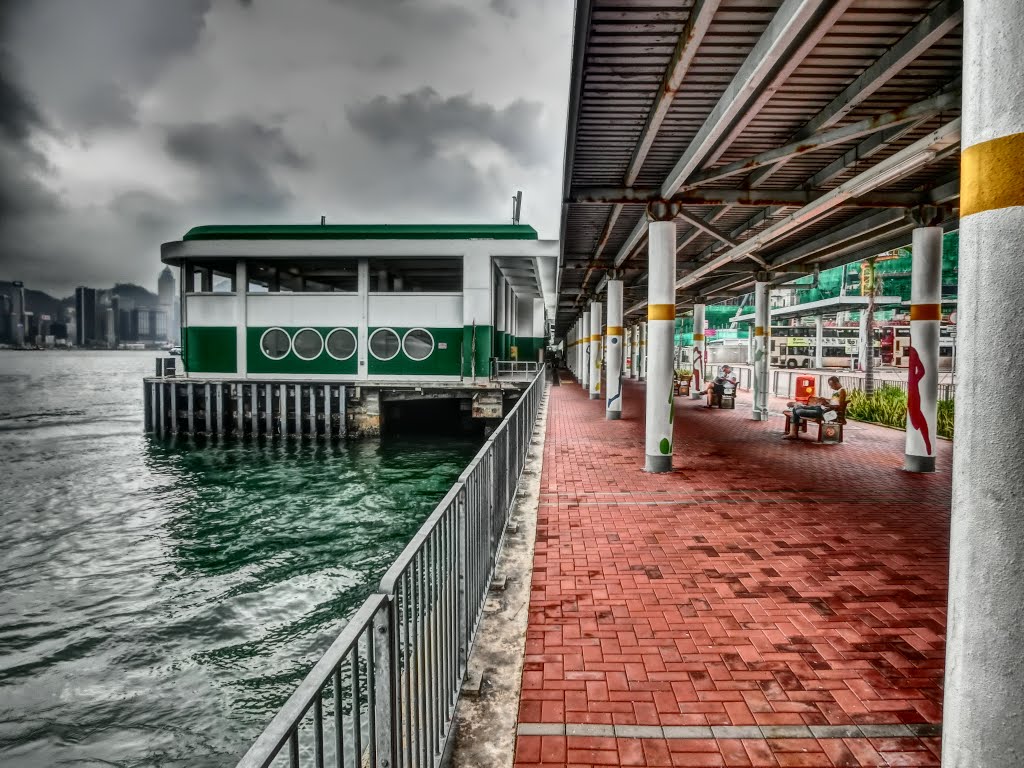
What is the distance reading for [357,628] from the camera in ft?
5.65

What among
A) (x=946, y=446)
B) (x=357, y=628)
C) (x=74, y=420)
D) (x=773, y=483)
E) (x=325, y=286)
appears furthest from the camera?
(x=325, y=286)

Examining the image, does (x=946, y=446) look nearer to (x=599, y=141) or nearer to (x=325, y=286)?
(x=599, y=141)

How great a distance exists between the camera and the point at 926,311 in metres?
9.02

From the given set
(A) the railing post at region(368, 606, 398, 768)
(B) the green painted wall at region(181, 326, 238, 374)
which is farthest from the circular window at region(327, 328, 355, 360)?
(A) the railing post at region(368, 606, 398, 768)

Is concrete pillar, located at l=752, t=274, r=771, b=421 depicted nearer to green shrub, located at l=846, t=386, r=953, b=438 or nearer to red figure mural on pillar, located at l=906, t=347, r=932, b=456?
green shrub, located at l=846, t=386, r=953, b=438

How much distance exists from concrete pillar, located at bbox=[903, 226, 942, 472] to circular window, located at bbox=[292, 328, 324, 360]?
802 inches

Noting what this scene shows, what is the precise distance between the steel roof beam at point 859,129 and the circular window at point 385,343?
18045 mm

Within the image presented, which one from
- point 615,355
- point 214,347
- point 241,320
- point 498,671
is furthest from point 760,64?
point 214,347

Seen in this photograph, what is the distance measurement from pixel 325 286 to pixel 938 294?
106 ft

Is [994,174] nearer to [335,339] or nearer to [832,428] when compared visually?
[832,428]

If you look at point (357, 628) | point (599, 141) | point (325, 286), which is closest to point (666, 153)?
point (599, 141)

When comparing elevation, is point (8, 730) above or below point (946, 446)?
below

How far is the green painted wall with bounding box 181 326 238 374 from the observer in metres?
24.7

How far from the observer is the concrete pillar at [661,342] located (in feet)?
30.3
